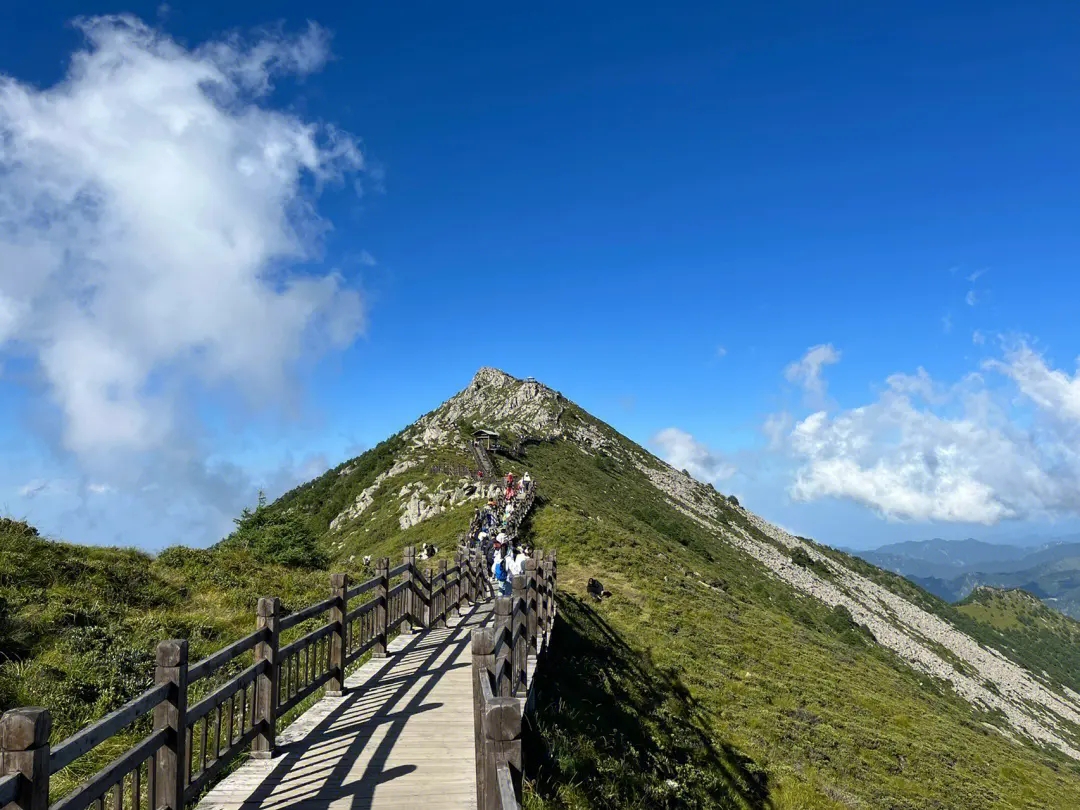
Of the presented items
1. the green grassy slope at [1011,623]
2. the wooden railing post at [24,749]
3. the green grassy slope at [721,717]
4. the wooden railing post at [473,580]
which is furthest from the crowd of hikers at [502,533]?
the green grassy slope at [1011,623]

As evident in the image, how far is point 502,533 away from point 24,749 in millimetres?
26297

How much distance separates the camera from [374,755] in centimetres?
749

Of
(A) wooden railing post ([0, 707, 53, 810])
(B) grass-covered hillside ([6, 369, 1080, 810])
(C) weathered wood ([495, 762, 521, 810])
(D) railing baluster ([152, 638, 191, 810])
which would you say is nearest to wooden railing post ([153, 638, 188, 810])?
(D) railing baluster ([152, 638, 191, 810])

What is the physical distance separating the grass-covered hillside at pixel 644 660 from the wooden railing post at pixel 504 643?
140 centimetres

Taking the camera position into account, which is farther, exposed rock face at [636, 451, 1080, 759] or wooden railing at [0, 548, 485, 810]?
exposed rock face at [636, 451, 1080, 759]

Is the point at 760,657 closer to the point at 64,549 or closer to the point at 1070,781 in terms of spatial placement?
the point at 1070,781

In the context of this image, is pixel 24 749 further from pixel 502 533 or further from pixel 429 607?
pixel 502 533

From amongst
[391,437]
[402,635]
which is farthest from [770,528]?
[402,635]

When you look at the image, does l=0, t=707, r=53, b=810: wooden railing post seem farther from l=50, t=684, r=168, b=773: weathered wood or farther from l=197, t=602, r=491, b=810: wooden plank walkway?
l=197, t=602, r=491, b=810: wooden plank walkway

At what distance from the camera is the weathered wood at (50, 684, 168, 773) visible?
408cm

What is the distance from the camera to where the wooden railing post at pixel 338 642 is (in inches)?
387

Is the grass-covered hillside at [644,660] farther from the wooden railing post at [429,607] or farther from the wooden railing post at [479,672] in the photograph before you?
the wooden railing post at [429,607]

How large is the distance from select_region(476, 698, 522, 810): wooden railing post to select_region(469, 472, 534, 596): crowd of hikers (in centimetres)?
1372

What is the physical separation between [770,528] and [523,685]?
261ft
